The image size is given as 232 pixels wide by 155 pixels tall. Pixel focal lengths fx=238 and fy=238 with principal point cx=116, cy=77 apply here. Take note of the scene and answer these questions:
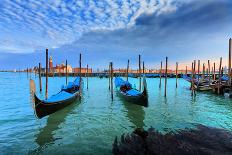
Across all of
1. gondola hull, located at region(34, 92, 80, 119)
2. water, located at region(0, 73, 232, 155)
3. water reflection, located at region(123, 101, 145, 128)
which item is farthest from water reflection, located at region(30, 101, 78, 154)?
water reflection, located at region(123, 101, 145, 128)

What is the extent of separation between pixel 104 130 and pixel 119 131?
587 millimetres

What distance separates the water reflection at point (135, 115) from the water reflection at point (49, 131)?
315 cm

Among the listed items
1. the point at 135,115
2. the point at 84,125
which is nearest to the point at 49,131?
the point at 84,125

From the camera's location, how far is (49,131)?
891 centimetres

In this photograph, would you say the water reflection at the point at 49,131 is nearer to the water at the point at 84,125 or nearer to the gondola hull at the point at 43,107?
the water at the point at 84,125

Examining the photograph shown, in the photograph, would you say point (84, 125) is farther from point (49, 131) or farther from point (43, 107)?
point (43, 107)

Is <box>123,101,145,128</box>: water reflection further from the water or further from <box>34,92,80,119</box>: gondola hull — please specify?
<box>34,92,80,119</box>: gondola hull

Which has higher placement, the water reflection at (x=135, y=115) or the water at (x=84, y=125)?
the water reflection at (x=135, y=115)

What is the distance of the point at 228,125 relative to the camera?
9.92 m

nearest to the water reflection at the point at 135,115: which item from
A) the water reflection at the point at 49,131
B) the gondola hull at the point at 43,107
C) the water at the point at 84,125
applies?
the water at the point at 84,125

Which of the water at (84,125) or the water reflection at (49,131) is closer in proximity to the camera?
the water at (84,125)

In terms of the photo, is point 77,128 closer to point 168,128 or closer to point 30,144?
point 30,144

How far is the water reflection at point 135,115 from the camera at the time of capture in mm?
10141

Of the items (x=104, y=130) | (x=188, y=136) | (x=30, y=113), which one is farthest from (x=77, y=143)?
(x=30, y=113)
